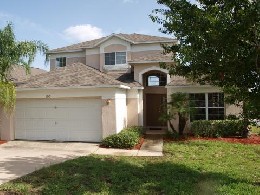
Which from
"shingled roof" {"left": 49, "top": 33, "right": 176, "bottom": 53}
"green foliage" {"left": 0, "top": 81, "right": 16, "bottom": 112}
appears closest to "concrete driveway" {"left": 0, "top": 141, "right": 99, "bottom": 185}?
"green foliage" {"left": 0, "top": 81, "right": 16, "bottom": 112}

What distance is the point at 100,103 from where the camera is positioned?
1638 centimetres

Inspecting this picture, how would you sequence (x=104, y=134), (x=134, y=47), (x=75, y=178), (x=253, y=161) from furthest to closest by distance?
(x=134, y=47) → (x=104, y=134) → (x=253, y=161) → (x=75, y=178)

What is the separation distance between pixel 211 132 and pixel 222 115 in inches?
70.3

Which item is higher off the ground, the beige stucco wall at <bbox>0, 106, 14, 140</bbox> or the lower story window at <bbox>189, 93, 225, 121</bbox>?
the lower story window at <bbox>189, 93, 225, 121</bbox>

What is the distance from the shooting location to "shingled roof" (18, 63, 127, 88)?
16.2 meters

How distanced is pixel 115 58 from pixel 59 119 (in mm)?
9883

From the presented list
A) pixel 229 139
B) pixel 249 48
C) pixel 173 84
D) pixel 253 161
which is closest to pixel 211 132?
pixel 229 139

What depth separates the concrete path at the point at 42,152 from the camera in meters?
10.4

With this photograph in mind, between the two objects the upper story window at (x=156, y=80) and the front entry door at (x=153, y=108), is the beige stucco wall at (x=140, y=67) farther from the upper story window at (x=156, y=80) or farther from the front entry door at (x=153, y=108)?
the front entry door at (x=153, y=108)

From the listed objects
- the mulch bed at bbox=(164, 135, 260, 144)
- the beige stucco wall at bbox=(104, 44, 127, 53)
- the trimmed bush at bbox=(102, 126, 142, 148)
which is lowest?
the mulch bed at bbox=(164, 135, 260, 144)

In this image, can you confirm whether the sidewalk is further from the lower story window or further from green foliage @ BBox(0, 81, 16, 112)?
green foliage @ BBox(0, 81, 16, 112)

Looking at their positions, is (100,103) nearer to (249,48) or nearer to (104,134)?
(104,134)

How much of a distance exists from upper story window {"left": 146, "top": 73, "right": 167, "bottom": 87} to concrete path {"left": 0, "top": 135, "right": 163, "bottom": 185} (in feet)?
20.7

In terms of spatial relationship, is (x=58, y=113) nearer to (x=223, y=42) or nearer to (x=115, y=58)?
(x=115, y=58)
